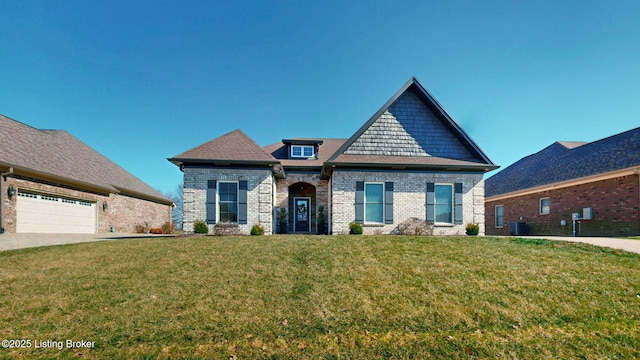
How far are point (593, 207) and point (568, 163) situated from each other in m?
4.05

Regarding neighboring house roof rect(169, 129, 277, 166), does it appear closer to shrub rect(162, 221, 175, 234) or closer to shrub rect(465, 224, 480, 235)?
shrub rect(465, 224, 480, 235)

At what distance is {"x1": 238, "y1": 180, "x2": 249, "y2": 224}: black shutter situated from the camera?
42.8 ft

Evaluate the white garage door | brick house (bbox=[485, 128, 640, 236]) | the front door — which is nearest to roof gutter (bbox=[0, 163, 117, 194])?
the white garage door

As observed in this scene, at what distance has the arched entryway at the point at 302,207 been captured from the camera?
17.5m

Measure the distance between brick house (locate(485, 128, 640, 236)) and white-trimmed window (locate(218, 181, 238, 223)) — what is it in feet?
57.6

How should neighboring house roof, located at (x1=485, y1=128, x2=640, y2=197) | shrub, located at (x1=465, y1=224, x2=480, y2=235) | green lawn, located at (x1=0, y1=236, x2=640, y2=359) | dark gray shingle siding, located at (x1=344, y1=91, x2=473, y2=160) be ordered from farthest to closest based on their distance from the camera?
neighboring house roof, located at (x1=485, y1=128, x2=640, y2=197) → dark gray shingle siding, located at (x1=344, y1=91, x2=473, y2=160) → shrub, located at (x1=465, y1=224, x2=480, y2=235) → green lawn, located at (x1=0, y1=236, x2=640, y2=359)

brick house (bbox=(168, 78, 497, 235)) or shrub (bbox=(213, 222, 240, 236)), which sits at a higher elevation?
brick house (bbox=(168, 78, 497, 235))

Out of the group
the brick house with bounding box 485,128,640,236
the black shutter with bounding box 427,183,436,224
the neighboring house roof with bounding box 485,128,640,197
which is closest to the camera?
the black shutter with bounding box 427,183,436,224

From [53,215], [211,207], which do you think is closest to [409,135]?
[211,207]

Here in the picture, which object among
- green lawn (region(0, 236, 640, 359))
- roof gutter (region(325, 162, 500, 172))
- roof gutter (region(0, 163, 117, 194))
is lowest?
green lawn (region(0, 236, 640, 359))

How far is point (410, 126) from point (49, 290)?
13.4 metres

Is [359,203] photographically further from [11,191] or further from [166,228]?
[166,228]

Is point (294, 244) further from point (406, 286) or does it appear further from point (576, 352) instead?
point (576, 352)

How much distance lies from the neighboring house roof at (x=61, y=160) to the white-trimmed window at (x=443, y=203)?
688 inches
